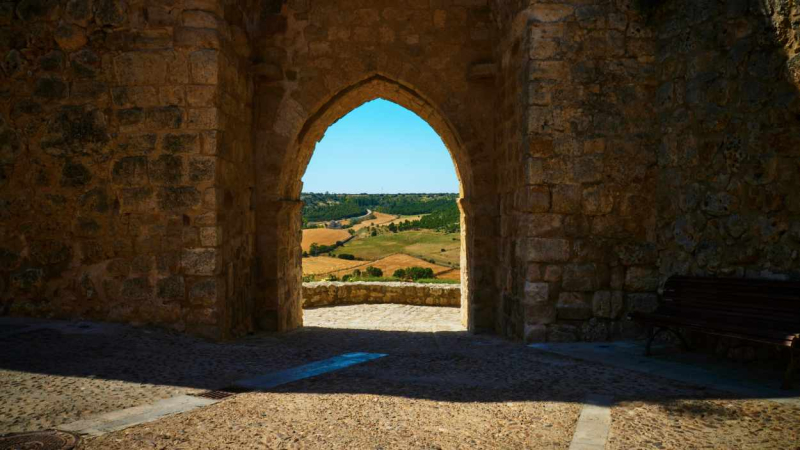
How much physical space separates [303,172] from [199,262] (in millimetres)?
2471

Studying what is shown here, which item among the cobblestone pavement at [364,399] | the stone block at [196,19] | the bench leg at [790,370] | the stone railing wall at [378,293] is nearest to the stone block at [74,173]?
the cobblestone pavement at [364,399]

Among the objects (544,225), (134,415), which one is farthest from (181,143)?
(544,225)

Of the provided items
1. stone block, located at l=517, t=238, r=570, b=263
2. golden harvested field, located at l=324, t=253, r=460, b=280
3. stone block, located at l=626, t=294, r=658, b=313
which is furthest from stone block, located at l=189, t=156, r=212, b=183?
golden harvested field, located at l=324, t=253, r=460, b=280

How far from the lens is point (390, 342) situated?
564cm

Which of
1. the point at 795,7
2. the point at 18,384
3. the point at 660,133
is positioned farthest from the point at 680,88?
the point at 18,384

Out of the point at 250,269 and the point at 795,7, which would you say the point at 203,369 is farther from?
the point at 795,7

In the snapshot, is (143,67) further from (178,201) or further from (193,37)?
(178,201)

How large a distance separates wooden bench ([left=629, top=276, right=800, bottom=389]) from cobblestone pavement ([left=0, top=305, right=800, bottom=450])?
1.80ft

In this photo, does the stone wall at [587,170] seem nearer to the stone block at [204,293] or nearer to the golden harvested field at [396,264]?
the stone block at [204,293]

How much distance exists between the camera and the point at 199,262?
5.09 meters

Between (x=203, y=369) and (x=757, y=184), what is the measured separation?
4512 millimetres

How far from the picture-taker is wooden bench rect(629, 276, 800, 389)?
3.50 m

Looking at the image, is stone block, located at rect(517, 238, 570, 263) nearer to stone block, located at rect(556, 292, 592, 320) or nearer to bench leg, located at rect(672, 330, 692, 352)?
stone block, located at rect(556, 292, 592, 320)

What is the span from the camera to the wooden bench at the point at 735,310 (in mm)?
3504
